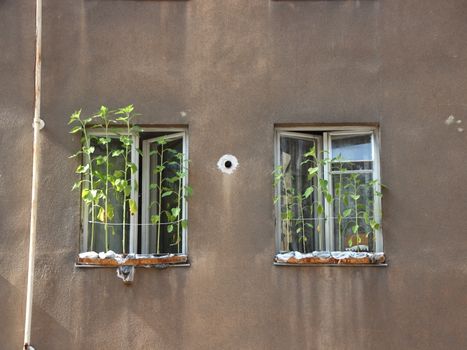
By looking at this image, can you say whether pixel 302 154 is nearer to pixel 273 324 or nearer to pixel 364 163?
pixel 364 163

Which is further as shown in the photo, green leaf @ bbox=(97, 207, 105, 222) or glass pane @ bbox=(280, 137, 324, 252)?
glass pane @ bbox=(280, 137, 324, 252)

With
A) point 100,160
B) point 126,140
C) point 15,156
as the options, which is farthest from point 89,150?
point 15,156

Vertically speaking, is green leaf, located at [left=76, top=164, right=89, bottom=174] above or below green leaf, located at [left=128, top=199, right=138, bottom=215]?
above

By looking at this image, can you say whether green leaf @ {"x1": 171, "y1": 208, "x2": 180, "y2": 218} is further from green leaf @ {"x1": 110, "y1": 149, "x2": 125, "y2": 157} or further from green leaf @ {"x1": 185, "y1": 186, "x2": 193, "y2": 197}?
green leaf @ {"x1": 110, "y1": 149, "x2": 125, "y2": 157}

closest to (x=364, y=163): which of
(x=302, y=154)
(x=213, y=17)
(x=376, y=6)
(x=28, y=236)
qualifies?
(x=302, y=154)

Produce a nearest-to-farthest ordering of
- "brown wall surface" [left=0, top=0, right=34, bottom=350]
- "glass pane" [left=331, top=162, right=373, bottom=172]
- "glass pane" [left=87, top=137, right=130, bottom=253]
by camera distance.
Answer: "brown wall surface" [left=0, top=0, right=34, bottom=350] → "glass pane" [left=87, top=137, right=130, bottom=253] → "glass pane" [left=331, top=162, right=373, bottom=172]

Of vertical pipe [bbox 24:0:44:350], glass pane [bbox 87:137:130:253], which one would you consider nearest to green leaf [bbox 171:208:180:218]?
glass pane [bbox 87:137:130:253]

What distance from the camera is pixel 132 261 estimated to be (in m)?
7.29

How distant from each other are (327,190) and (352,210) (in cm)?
34

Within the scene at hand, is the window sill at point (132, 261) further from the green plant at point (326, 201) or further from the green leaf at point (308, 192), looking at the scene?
the green leaf at point (308, 192)

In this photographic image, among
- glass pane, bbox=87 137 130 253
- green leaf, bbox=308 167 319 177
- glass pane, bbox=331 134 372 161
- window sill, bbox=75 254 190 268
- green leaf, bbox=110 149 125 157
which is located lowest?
window sill, bbox=75 254 190 268

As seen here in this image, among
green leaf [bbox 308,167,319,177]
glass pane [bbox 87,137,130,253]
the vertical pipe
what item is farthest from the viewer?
glass pane [bbox 87,137,130,253]

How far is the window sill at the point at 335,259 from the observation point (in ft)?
23.9

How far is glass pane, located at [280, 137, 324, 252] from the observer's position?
25.0ft
